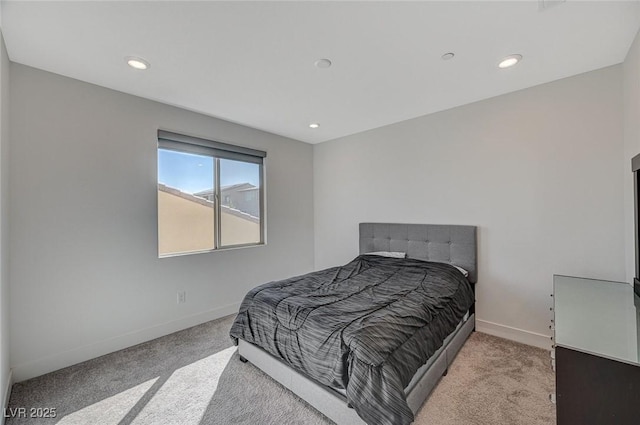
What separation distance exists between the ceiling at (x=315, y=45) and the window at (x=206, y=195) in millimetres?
611

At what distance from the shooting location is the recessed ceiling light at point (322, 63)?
2.06 metres

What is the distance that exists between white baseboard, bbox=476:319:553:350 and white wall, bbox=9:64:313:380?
3078 mm

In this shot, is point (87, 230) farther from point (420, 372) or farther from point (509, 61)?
point (509, 61)

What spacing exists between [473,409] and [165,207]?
3.27 m

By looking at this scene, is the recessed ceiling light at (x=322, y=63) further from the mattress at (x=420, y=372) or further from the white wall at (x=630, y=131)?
the mattress at (x=420, y=372)

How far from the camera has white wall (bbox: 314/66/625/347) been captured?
2262 mm

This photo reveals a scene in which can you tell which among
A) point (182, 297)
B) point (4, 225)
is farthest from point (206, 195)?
point (4, 225)

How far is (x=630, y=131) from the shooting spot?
6.58 ft

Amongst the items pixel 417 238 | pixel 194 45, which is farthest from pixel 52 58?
pixel 417 238

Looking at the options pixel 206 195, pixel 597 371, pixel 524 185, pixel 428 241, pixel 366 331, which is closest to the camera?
pixel 597 371

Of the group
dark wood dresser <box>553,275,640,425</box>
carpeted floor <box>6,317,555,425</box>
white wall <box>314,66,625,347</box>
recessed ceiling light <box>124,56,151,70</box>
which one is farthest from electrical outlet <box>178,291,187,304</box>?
dark wood dresser <box>553,275,640,425</box>

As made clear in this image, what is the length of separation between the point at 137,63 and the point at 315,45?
141cm

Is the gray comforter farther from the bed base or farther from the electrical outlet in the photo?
the electrical outlet

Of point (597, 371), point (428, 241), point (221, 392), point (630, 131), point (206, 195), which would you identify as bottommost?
point (221, 392)
